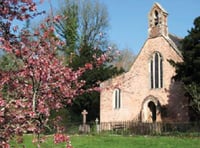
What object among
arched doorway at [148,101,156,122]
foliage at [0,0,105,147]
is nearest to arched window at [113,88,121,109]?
arched doorway at [148,101,156,122]

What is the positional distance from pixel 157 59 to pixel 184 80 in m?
7.85

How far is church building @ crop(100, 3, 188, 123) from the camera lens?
32.2m

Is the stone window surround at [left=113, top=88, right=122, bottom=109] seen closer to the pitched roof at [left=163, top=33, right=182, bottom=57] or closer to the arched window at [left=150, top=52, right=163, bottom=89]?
the arched window at [left=150, top=52, right=163, bottom=89]

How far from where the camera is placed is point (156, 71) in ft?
114

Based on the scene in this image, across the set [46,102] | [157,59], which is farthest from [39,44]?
[157,59]

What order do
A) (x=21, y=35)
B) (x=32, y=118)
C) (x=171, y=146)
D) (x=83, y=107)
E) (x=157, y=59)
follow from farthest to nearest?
(x=83, y=107) < (x=157, y=59) < (x=171, y=146) < (x=21, y=35) < (x=32, y=118)

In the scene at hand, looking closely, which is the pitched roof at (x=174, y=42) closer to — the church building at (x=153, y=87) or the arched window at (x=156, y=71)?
the church building at (x=153, y=87)

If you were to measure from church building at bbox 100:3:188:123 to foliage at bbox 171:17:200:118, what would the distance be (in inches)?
128

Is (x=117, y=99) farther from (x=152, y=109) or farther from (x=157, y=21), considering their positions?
(x=157, y=21)

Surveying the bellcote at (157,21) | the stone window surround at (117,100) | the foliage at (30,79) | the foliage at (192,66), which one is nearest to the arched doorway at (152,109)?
the stone window surround at (117,100)

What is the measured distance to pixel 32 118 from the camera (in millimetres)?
5727

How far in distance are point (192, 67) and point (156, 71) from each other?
787cm

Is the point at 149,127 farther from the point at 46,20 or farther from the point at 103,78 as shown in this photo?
the point at 46,20

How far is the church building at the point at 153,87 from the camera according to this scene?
32250 mm
